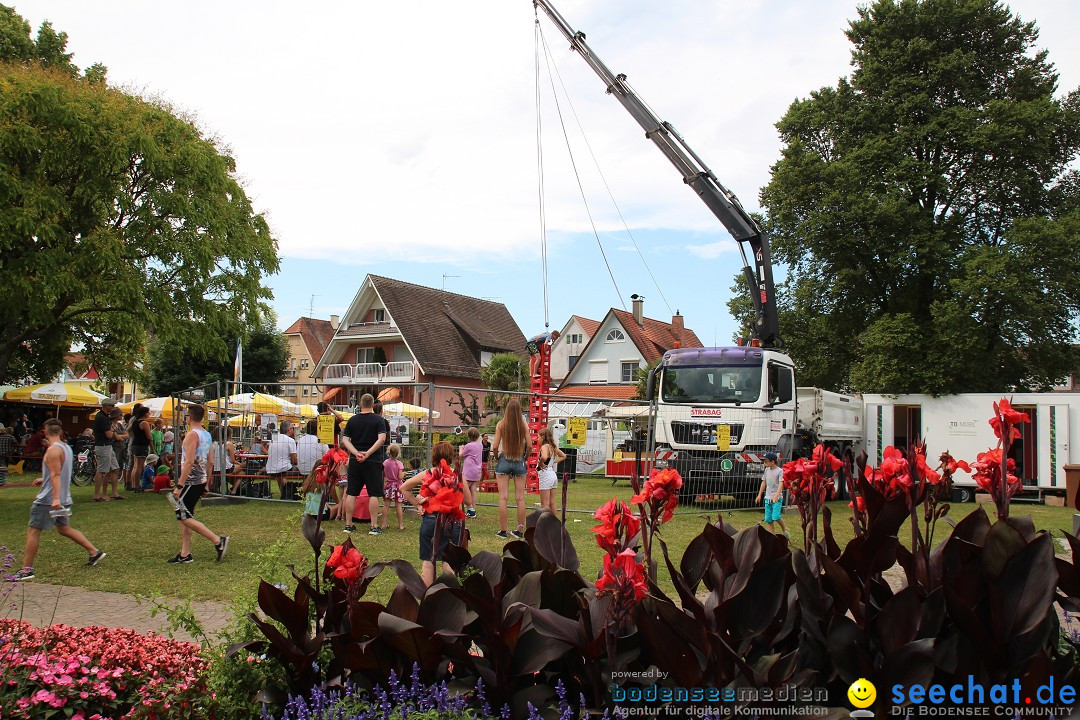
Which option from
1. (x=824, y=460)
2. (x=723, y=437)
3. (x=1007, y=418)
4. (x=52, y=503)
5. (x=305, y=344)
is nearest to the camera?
(x=1007, y=418)

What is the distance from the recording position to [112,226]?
650 inches

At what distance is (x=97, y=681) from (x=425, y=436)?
1046cm

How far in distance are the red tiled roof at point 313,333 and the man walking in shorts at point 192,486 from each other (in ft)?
197

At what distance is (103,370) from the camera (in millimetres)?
20828

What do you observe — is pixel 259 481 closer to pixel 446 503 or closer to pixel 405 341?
pixel 446 503

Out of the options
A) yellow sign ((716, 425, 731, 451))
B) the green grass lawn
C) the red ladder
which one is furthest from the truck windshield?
the red ladder

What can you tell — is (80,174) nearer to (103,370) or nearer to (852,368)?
(103,370)

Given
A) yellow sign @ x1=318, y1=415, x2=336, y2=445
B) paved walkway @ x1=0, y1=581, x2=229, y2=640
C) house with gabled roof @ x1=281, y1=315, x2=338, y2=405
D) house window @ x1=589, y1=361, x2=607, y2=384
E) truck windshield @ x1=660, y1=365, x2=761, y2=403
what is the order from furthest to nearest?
house with gabled roof @ x1=281, y1=315, x2=338, y2=405, house window @ x1=589, y1=361, x2=607, y2=384, truck windshield @ x1=660, y1=365, x2=761, y2=403, yellow sign @ x1=318, y1=415, x2=336, y2=445, paved walkway @ x1=0, y1=581, x2=229, y2=640

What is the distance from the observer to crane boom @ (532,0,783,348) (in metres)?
21.0

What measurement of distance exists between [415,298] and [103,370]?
33.6 m

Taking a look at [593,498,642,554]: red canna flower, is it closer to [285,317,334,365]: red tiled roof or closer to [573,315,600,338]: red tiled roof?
[573,315,600,338]: red tiled roof

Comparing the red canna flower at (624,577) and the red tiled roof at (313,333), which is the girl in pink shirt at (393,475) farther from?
the red tiled roof at (313,333)

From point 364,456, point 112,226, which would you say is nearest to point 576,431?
point 364,456

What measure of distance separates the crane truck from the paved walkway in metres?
9.35
